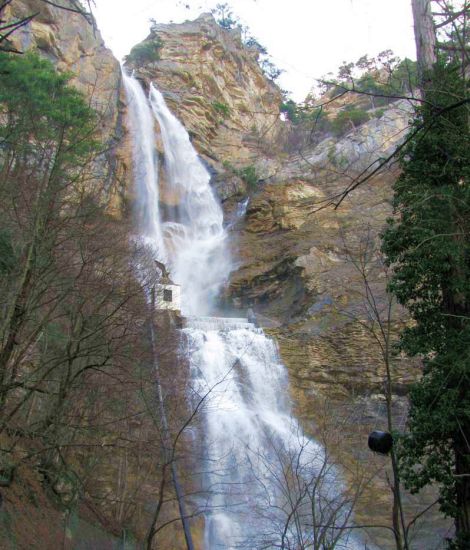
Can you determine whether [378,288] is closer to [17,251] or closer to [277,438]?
[277,438]

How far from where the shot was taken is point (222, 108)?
4481 cm

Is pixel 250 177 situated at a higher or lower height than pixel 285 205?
higher

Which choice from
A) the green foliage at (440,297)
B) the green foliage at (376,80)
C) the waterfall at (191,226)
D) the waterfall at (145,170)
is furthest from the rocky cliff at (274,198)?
the green foliage at (376,80)

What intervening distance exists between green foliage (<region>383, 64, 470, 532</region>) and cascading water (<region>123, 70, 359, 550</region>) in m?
1.76

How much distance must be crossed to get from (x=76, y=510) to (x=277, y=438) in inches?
324

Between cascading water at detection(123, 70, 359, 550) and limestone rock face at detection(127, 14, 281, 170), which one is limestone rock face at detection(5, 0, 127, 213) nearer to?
cascading water at detection(123, 70, 359, 550)

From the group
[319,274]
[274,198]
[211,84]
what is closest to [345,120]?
[274,198]

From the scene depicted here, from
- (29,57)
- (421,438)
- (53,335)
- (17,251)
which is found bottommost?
(421,438)

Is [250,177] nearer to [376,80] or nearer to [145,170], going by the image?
[145,170]

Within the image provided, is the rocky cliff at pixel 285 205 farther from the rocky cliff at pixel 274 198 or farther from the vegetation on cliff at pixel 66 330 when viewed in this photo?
the vegetation on cliff at pixel 66 330

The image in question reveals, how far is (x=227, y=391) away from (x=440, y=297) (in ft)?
39.0

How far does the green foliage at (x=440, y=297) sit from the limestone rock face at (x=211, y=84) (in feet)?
103

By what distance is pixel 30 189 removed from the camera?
787 cm

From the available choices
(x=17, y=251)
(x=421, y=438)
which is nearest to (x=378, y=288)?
(x=421, y=438)
